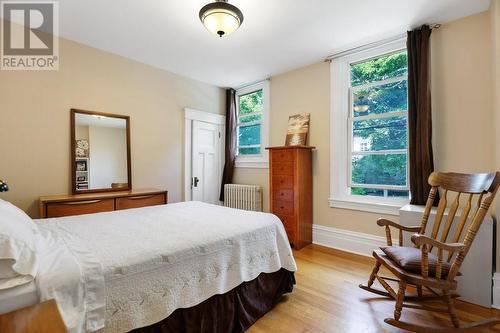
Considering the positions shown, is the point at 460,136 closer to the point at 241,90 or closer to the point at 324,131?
the point at 324,131

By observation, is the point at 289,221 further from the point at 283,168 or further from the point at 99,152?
the point at 99,152

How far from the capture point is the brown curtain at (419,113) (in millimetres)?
2574

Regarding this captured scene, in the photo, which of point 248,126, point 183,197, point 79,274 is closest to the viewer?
point 79,274

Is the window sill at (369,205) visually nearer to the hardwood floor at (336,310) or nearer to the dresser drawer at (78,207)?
the hardwood floor at (336,310)

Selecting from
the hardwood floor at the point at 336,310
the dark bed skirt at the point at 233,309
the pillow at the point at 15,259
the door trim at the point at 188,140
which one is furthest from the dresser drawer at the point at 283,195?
the pillow at the point at 15,259

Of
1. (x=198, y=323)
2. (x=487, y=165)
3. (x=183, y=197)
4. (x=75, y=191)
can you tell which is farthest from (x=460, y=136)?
(x=75, y=191)

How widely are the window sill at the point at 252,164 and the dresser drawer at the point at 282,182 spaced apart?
2.01ft

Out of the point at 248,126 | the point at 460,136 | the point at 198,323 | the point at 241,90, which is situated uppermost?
the point at 241,90

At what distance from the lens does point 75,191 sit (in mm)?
3018

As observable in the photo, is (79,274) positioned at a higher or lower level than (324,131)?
lower

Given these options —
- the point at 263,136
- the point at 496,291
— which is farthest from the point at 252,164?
the point at 496,291

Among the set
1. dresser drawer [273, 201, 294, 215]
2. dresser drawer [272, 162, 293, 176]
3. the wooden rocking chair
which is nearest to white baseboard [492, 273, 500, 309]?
the wooden rocking chair

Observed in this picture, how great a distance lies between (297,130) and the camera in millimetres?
3744

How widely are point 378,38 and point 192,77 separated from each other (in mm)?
2818
